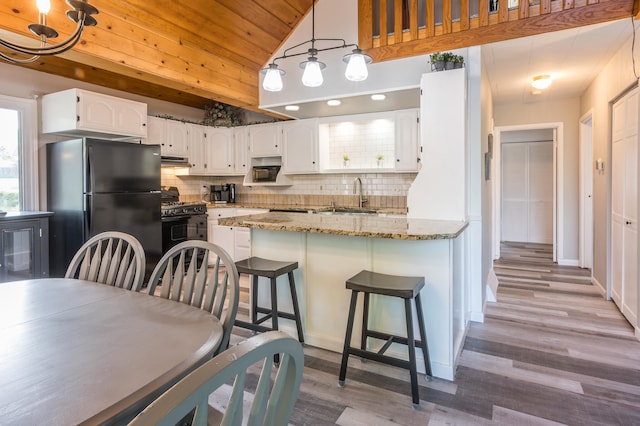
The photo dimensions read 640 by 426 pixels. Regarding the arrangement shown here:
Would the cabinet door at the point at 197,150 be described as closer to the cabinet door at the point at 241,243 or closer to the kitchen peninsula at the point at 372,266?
the cabinet door at the point at 241,243

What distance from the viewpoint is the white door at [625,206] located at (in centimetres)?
301

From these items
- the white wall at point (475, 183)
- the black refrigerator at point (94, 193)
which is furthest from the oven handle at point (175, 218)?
the white wall at point (475, 183)

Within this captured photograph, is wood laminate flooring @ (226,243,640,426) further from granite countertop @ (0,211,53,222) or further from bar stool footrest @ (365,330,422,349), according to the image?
granite countertop @ (0,211,53,222)

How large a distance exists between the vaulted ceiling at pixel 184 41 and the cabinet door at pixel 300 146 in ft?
2.21

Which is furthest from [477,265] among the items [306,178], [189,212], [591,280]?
[189,212]

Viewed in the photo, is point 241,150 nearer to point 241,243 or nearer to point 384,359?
point 241,243

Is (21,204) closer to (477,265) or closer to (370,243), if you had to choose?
(370,243)

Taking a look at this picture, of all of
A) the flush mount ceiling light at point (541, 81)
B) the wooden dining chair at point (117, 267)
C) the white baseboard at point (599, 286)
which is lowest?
the white baseboard at point (599, 286)

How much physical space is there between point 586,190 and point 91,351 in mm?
5873

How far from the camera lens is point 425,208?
3025 millimetres

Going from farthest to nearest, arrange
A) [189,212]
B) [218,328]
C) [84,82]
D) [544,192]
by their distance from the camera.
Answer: [544,192] → [189,212] → [84,82] → [218,328]

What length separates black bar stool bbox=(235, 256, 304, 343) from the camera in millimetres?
2457

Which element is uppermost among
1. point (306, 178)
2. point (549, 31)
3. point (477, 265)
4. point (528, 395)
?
point (549, 31)

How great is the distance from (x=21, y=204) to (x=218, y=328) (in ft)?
12.7
